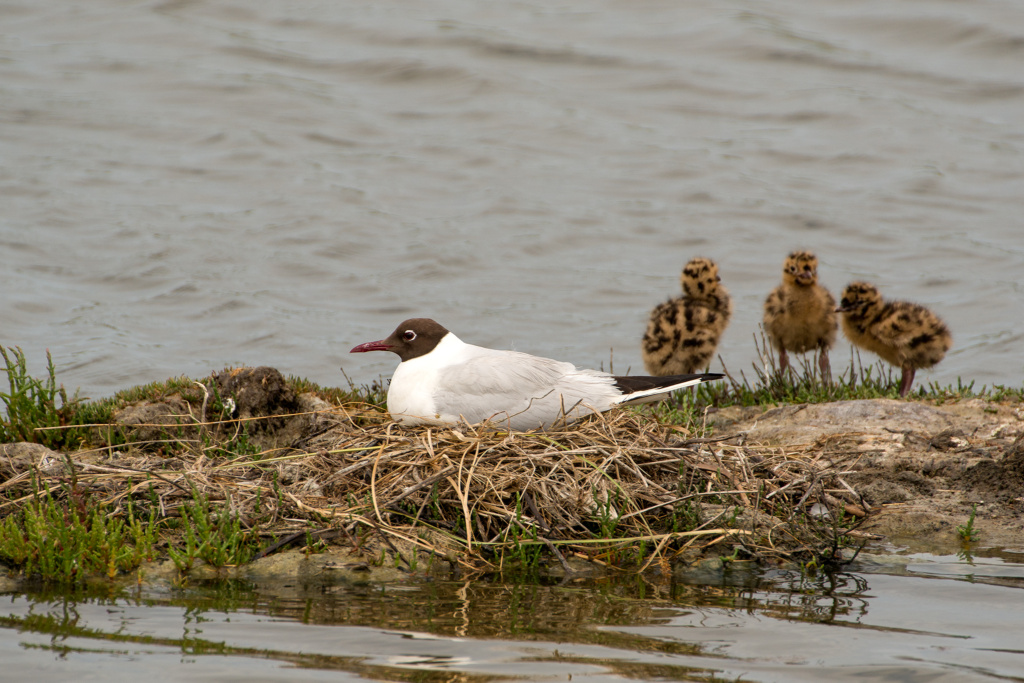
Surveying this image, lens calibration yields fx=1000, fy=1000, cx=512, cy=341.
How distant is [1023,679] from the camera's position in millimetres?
4051

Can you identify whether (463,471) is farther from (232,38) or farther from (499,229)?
(232,38)

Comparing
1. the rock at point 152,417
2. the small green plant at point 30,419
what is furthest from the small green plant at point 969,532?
the small green plant at point 30,419

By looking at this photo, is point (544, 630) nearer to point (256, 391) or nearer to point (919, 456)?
point (919, 456)

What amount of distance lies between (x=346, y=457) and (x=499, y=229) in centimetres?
1366

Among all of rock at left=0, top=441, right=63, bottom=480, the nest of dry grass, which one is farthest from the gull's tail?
rock at left=0, top=441, right=63, bottom=480

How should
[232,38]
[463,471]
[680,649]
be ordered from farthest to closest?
[232,38]
[463,471]
[680,649]

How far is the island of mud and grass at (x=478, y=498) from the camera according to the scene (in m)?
5.16

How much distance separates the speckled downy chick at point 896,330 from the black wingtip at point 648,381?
357cm

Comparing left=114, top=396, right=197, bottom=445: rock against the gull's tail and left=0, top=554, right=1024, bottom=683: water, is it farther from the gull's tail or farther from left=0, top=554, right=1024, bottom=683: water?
the gull's tail

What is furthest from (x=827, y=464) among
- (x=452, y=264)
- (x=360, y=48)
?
(x=360, y=48)

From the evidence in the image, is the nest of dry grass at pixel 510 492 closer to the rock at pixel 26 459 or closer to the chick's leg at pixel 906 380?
the rock at pixel 26 459

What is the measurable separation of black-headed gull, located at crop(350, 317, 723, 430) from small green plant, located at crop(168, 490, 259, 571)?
1.58 meters

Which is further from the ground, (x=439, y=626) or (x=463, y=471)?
(x=463, y=471)

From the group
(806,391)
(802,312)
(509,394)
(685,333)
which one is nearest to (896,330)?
(802,312)
